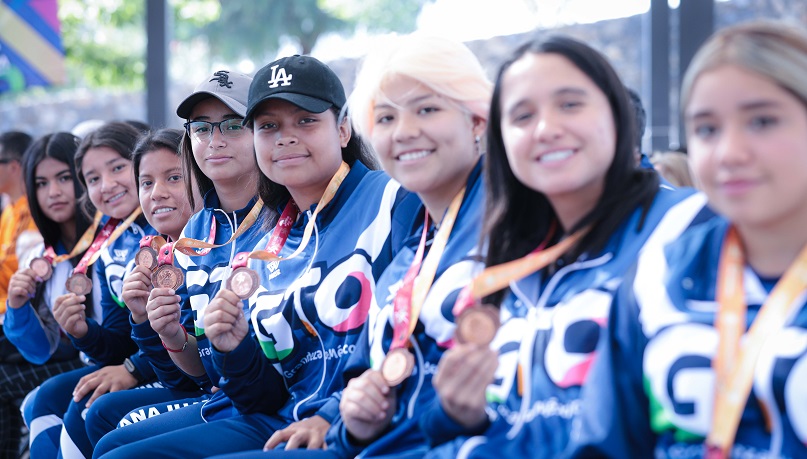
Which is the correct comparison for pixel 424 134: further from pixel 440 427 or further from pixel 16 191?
pixel 16 191

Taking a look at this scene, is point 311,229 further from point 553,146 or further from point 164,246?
point 553,146

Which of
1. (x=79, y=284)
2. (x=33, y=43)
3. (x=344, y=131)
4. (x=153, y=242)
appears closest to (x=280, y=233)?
(x=344, y=131)

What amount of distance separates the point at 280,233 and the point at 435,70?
95 centimetres

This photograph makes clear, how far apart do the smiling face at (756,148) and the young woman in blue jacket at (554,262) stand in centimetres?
31

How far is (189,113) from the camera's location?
10.6ft

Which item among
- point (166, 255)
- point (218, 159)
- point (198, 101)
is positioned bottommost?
point (166, 255)

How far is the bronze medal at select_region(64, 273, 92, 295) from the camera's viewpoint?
384 centimetres

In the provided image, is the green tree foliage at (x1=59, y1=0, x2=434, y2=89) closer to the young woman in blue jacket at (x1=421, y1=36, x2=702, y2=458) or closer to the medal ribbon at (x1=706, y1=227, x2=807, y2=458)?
the young woman in blue jacket at (x1=421, y1=36, x2=702, y2=458)

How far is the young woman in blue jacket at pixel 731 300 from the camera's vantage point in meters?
1.43

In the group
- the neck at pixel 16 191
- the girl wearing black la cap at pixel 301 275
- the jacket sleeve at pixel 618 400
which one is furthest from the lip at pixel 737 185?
the neck at pixel 16 191

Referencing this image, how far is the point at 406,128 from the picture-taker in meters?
2.23

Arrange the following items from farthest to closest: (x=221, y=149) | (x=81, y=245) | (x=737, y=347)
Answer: (x=81, y=245) → (x=221, y=149) → (x=737, y=347)

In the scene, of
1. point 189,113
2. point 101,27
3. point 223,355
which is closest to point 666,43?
point 189,113

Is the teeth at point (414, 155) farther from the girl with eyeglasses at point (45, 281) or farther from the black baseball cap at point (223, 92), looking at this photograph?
the girl with eyeglasses at point (45, 281)
